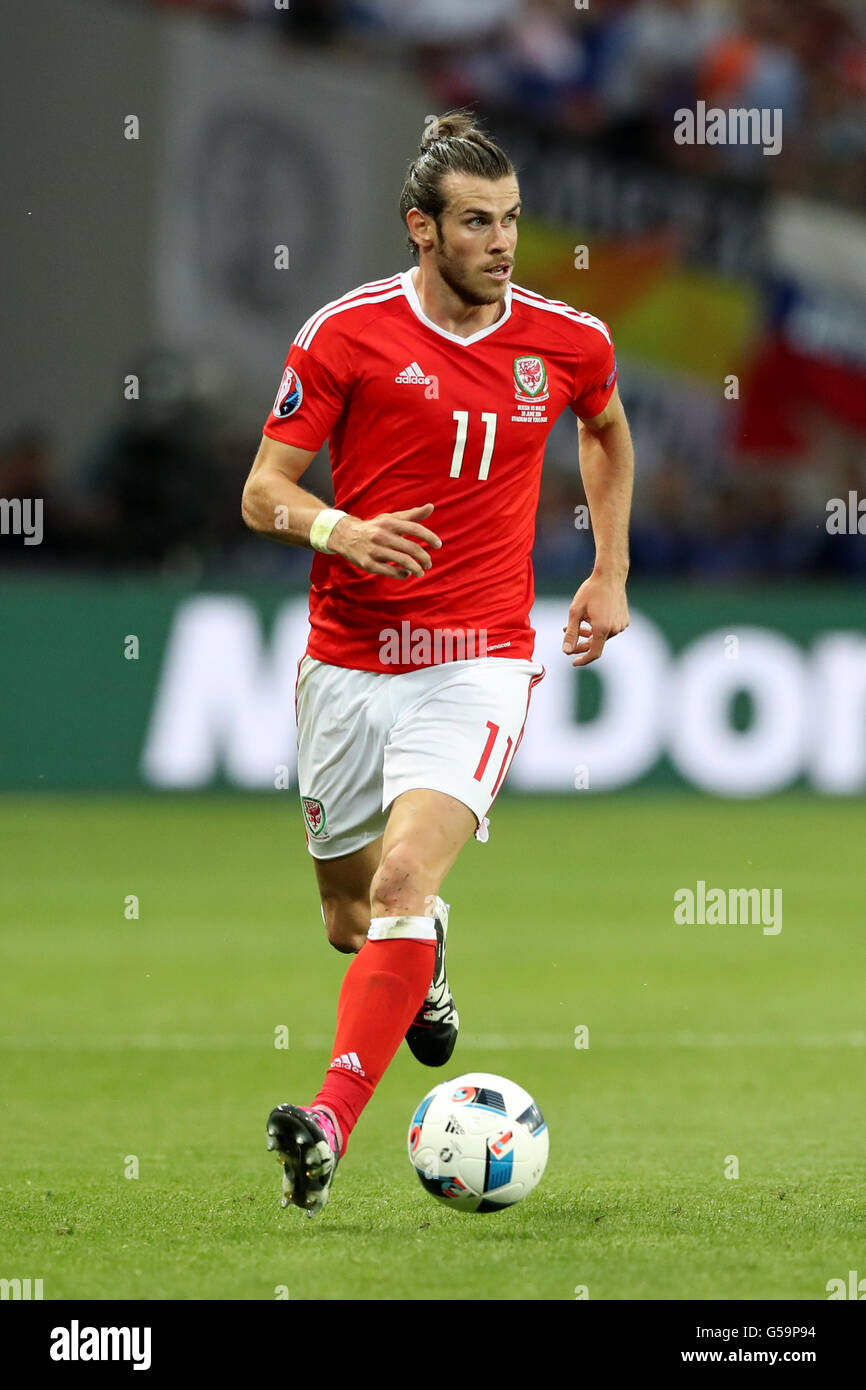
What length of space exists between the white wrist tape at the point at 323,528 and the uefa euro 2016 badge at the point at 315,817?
3.59 feet

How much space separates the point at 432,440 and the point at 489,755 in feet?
2.80

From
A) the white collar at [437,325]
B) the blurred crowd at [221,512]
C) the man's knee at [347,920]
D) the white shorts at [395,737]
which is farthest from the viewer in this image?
the blurred crowd at [221,512]

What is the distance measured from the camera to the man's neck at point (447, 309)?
586cm

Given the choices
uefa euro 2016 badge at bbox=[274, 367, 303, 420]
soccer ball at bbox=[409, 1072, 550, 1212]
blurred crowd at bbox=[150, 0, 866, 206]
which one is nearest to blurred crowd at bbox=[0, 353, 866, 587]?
blurred crowd at bbox=[150, 0, 866, 206]

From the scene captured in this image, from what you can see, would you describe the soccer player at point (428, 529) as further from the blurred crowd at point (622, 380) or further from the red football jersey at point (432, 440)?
the blurred crowd at point (622, 380)

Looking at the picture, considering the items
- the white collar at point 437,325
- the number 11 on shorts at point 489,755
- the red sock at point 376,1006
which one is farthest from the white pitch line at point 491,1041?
the white collar at point 437,325

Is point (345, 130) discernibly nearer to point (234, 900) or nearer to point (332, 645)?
point (234, 900)

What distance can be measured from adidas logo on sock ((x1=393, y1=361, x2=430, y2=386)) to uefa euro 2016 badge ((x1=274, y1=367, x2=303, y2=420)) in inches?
10.5

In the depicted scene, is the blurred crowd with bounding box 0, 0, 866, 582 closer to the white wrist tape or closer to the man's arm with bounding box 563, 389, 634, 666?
the man's arm with bounding box 563, 389, 634, 666

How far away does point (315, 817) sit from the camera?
6.25 meters

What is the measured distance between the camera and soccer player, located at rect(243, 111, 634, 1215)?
213 inches

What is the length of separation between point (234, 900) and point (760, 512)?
7.38 meters

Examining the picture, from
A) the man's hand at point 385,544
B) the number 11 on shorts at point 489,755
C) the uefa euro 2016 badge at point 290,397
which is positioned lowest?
the number 11 on shorts at point 489,755

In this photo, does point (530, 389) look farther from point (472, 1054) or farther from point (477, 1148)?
point (472, 1054)
